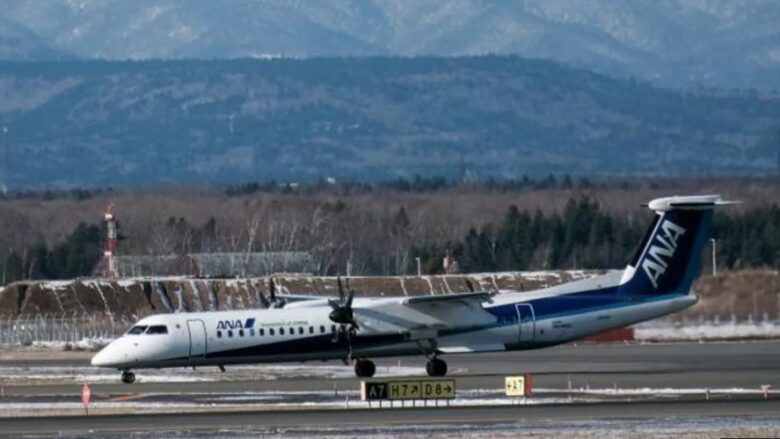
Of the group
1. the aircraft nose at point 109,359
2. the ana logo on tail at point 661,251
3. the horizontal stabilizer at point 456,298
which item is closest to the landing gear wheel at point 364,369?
the horizontal stabilizer at point 456,298

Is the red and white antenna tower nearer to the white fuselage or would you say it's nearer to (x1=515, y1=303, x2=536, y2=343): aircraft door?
the white fuselage

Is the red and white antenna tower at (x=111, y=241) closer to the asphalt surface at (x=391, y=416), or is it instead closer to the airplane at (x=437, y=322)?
the airplane at (x=437, y=322)

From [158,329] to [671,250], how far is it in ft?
50.7

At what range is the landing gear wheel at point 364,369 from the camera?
64.6m

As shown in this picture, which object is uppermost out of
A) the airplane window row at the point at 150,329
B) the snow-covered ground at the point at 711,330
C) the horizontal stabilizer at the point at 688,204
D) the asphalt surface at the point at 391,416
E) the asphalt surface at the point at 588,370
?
the horizontal stabilizer at the point at 688,204

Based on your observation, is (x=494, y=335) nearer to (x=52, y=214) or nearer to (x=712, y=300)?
(x=712, y=300)

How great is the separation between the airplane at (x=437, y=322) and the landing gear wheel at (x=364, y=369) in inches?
1.2

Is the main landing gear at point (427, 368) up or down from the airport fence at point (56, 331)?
down

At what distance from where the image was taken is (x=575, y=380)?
61.2 meters

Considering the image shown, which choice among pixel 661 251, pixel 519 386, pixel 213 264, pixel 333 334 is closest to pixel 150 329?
pixel 333 334

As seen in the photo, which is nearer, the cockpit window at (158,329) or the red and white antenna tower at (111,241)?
the cockpit window at (158,329)

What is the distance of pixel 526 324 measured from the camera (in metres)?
64.2

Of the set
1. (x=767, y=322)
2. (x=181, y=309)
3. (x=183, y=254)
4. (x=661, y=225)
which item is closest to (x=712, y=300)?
(x=767, y=322)

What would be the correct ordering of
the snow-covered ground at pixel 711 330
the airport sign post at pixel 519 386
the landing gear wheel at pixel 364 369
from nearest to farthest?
the airport sign post at pixel 519 386 < the landing gear wheel at pixel 364 369 < the snow-covered ground at pixel 711 330
